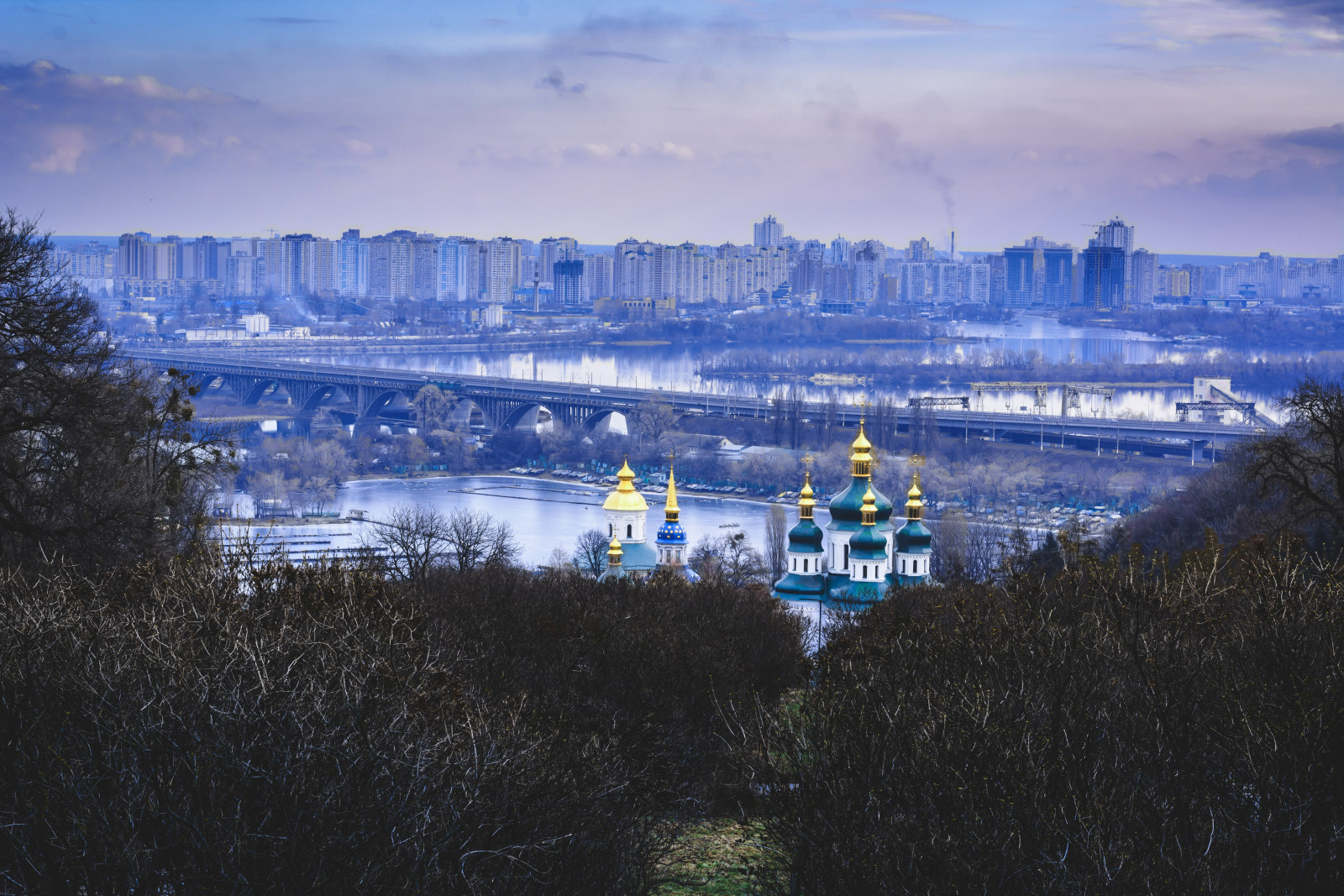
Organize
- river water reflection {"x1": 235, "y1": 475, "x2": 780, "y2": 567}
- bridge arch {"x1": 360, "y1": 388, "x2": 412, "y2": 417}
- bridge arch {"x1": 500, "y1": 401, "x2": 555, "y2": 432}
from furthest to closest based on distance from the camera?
1. bridge arch {"x1": 360, "y1": 388, "x2": 412, "y2": 417}
2. bridge arch {"x1": 500, "y1": 401, "x2": 555, "y2": 432}
3. river water reflection {"x1": 235, "y1": 475, "x2": 780, "y2": 567}

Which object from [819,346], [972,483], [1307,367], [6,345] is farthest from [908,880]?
[819,346]

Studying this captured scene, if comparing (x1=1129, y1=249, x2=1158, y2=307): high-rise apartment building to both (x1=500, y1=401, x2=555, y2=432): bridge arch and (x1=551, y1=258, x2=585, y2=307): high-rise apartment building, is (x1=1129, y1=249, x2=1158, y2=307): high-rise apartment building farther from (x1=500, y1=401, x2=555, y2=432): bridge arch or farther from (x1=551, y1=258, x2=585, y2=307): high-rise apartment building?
(x1=500, y1=401, x2=555, y2=432): bridge arch

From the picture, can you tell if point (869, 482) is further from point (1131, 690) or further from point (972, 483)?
point (972, 483)

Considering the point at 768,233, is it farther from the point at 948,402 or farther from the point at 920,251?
the point at 948,402

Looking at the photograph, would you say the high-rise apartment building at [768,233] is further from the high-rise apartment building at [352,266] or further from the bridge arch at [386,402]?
the bridge arch at [386,402]

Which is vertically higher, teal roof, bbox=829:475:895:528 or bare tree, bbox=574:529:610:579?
teal roof, bbox=829:475:895:528

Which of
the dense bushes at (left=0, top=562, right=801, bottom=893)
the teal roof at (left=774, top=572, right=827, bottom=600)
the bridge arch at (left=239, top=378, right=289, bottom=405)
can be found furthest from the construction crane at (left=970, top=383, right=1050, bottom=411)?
the dense bushes at (left=0, top=562, right=801, bottom=893)

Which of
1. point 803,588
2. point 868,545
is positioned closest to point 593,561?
point 803,588
